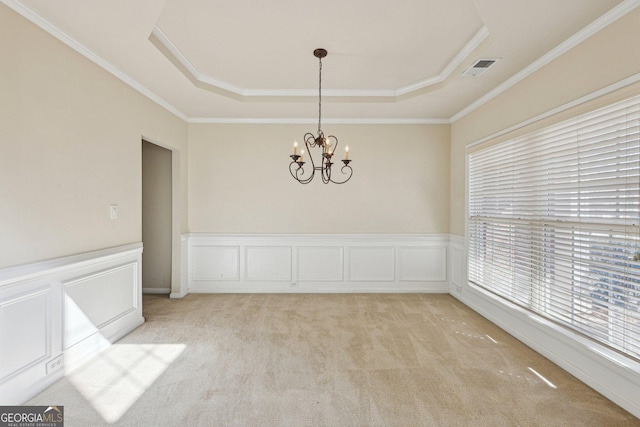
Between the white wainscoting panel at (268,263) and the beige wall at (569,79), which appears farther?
the white wainscoting panel at (268,263)

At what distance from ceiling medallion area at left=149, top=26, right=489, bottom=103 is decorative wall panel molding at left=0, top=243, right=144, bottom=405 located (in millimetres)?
2047

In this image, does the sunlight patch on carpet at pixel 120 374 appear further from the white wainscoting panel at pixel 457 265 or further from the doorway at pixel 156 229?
the white wainscoting panel at pixel 457 265

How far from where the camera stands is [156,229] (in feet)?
15.8

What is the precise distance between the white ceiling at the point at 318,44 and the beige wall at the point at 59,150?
202 mm

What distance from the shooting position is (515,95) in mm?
3180

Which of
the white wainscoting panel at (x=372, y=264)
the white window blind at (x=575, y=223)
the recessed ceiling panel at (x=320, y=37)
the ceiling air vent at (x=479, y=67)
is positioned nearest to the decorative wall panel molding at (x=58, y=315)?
the recessed ceiling panel at (x=320, y=37)

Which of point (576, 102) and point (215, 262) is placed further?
point (215, 262)

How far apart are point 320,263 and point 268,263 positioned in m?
0.84

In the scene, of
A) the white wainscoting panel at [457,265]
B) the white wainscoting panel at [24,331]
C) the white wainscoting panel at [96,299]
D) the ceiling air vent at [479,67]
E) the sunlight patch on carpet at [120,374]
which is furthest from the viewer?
the white wainscoting panel at [457,265]

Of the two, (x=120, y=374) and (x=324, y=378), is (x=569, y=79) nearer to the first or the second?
(x=324, y=378)

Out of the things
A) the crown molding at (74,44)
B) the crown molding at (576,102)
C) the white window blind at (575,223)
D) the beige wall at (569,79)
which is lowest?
the white window blind at (575,223)

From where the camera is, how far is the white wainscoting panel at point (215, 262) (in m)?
4.78

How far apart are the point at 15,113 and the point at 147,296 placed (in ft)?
10.9

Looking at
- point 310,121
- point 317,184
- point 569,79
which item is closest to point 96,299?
point 317,184
